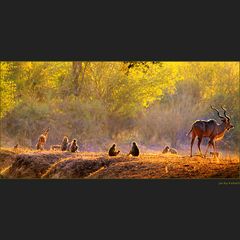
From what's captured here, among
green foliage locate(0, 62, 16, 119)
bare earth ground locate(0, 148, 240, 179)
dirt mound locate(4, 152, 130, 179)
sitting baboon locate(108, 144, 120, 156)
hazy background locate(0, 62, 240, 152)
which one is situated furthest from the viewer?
green foliage locate(0, 62, 16, 119)

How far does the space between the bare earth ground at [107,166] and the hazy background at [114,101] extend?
23 centimetres

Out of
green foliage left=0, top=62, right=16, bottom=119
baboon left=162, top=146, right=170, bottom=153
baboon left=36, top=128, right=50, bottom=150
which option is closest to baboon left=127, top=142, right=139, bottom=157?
baboon left=162, top=146, right=170, bottom=153

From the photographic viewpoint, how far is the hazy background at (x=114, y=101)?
16.6m

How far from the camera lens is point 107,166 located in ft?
53.6

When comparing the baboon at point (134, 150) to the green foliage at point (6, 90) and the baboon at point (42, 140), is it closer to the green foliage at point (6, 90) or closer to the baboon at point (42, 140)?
the baboon at point (42, 140)

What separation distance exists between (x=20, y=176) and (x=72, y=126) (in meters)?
1.54

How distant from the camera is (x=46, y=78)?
16.9 m

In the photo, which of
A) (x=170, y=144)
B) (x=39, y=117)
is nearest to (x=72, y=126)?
(x=39, y=117)

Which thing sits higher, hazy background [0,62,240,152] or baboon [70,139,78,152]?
hazy background [0,62,240,152]

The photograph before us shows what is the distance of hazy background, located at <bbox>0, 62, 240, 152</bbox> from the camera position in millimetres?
16609

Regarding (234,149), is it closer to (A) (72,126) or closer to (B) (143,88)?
(B) (143,88)

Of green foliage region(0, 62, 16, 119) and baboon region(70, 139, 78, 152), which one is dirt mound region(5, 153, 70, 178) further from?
green foliage region(0, 62, 16, 119)

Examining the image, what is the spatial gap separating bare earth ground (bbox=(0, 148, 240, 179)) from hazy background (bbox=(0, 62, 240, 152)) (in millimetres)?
230

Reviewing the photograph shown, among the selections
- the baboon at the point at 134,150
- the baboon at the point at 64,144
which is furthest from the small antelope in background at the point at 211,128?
the baboon at the point at 64,144
